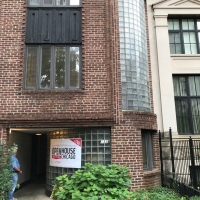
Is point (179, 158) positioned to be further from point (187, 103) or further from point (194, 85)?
point (194, 85)

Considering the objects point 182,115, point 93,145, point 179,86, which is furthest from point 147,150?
point 179,86

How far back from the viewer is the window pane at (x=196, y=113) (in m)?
10.6

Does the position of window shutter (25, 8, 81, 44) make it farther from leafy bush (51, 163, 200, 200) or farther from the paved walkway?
the paved walkway

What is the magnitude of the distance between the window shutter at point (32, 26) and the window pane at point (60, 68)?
1.04 meters

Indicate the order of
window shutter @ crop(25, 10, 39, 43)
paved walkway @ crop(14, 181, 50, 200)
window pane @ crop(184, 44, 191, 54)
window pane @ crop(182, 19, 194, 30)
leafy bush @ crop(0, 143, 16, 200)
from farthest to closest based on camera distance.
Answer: window pane @ crop(182, 19, 194, 30)
window pane @ crop(184, 44, 191, 54)
window shutter @ crop(25, 10, 39, 43)
paved walkway @ crop(14, 181, 50, 200)
leafy bush @ crop(0, 143, 16, 200)

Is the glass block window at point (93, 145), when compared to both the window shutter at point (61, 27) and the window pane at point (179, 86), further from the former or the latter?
the window pane at point (179, 86)

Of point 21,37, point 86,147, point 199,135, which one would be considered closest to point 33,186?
point 86,147

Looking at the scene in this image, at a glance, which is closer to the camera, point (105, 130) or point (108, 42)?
point (105, 130)

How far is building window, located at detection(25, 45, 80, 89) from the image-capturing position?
854 centimetres

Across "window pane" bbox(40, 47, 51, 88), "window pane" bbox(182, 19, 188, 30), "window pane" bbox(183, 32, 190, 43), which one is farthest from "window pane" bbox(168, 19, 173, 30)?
"window pane" bbox(40, 47, 51, 88)

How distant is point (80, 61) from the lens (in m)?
8.75

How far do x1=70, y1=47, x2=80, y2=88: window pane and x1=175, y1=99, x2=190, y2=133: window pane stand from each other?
5.15 meters

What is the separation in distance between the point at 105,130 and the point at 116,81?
182 centimetres

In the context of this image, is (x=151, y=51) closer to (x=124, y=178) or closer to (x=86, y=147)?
(x=86, y=147)
